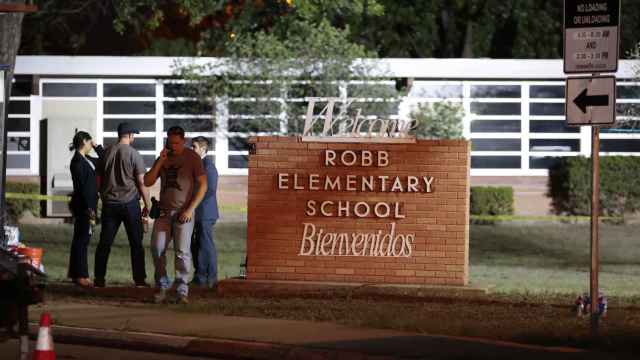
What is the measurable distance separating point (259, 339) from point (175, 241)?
2.46m

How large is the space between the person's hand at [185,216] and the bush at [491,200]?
663 inches

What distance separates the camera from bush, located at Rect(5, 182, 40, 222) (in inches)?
1152

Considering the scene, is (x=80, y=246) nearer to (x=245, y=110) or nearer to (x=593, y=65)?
(x=593, y=65)

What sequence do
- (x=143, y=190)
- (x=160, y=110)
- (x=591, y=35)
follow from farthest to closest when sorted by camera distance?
(x=160, y=110)
(x=143, y=190)
(x=591, y=35)

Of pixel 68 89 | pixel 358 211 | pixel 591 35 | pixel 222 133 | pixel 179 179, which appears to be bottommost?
pixel 358 211

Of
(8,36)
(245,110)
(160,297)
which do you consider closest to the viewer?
(160,297)

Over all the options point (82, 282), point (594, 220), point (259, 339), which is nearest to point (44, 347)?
point (259, 339)

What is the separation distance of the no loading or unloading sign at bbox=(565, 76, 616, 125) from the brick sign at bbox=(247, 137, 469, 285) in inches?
150

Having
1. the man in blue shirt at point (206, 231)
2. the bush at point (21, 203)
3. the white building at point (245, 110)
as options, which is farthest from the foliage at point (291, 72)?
the man in blue shirt at point (206, 231)

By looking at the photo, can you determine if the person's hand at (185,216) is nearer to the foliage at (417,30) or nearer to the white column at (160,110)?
the white column at (160,110)

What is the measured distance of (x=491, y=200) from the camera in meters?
30.5

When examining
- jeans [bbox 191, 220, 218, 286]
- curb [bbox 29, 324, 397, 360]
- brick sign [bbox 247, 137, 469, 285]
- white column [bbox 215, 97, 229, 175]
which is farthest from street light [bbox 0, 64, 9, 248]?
white column [bbox 215, 97, 229, 175]

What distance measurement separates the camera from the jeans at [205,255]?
→ 16562 mm

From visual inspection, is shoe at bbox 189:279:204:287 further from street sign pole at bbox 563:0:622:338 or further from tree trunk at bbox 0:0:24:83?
street sign pole at bbox 563:0:622:338
